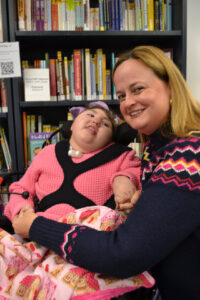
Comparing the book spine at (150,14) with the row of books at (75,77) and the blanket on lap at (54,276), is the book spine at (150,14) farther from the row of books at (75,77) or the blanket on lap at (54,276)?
the blanket on lap at (54,276)

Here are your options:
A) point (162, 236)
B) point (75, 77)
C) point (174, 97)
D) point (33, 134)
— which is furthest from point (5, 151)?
point (162, 236)

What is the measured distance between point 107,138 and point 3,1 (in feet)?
4.41

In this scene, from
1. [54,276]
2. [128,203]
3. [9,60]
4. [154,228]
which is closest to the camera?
[154,228]

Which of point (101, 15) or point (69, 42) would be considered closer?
point (101, 15)

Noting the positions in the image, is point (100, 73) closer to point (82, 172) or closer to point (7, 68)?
point (7, 68)

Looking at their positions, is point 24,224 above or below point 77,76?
below

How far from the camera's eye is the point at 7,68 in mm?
1908

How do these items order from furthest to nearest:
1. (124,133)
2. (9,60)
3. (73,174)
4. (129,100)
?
1. (9,60)
2. (124,133)
3. (73,174)
4. (129,100)

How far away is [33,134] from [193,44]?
6.00ft

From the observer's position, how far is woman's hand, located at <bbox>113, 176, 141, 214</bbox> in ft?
3.29

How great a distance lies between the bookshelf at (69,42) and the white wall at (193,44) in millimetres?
484

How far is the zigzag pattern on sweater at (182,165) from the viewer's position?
679 millimetres

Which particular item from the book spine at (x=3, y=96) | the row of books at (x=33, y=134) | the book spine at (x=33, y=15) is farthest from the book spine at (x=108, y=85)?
the book spine at (x=3, y=96)

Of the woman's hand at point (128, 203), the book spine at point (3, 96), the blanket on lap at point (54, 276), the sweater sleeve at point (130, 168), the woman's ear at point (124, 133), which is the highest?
the book spine at point (3, 96)
